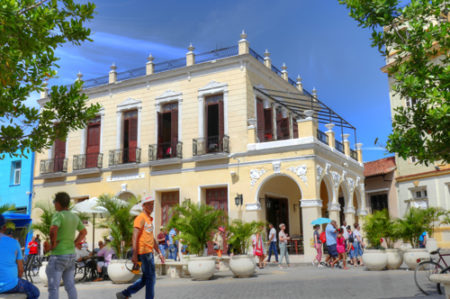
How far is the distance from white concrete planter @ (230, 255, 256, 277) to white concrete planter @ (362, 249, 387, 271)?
3.41 meters

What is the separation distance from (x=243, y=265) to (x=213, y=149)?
8426 mm

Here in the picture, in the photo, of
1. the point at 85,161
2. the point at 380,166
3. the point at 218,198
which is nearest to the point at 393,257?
the point at 218,198

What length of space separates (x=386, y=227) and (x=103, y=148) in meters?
14.5

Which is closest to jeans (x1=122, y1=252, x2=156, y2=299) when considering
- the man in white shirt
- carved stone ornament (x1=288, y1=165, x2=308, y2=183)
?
the man in white shirt

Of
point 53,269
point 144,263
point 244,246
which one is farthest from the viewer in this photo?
point 244,246

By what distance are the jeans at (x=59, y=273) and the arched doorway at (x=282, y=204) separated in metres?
13.3

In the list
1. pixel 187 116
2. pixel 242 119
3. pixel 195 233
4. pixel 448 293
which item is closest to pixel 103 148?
pixel 187 116

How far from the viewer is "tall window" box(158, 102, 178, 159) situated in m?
20.2

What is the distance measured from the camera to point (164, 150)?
2055 cm

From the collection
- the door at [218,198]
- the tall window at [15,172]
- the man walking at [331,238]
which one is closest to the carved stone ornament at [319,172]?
the man walking at [331,238]

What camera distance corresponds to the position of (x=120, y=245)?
37.7ft

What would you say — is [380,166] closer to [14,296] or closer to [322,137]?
[322,137]

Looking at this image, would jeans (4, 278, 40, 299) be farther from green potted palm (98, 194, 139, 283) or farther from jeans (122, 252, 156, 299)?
green potted palm (98, 194, 139, 283)

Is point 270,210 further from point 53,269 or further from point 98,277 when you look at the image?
point 53,269
